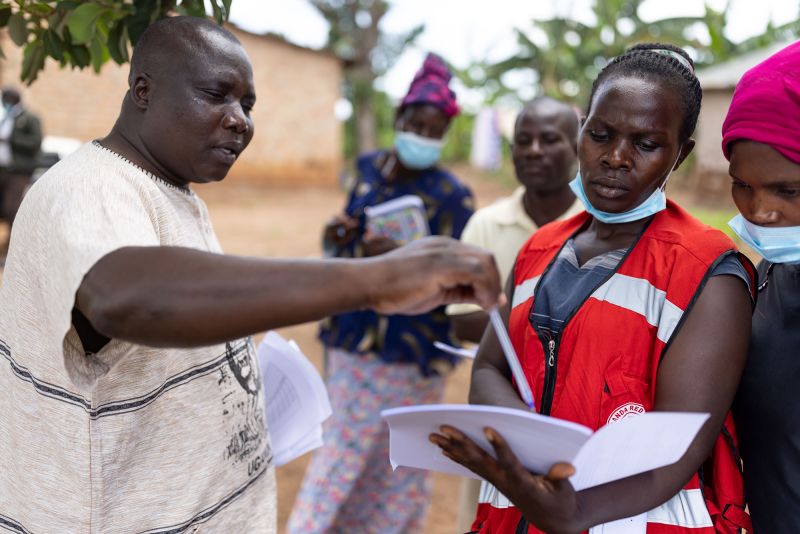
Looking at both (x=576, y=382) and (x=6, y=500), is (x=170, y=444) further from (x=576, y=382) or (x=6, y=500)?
(x=576, y=382)

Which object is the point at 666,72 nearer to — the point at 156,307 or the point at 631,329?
the point at 631,329

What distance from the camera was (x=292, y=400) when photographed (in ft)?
6.48

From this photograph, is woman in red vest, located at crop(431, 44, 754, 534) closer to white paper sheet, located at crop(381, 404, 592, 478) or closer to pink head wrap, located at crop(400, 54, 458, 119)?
white paper sheet, located at crop(381, 404, 592, 478)

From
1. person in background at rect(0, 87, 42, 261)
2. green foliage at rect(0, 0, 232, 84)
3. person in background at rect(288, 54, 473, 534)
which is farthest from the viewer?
person in background at rect(0, 87, 42, 261)

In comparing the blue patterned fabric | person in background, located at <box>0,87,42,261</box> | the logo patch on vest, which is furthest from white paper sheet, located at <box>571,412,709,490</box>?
person in background, located at <box>0,87,42,261</box>

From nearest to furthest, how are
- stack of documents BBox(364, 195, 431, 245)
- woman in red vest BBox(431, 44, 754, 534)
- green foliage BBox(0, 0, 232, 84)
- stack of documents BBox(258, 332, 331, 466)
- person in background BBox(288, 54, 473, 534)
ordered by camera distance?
woman in red vest BBox(431, 44, 754, 534) < green foliage BBox(0, 0, 232, 84) < stack of documents BBox(258, 332, 331, 466) < stack of documents BBox(364, 195, 431, 245) < person in background BBox(288, 54, 473, 534)

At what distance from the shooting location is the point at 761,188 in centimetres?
145

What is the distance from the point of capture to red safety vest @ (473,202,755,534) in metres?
1.39

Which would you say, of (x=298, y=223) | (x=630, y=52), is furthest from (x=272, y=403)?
(x=298, y=223)

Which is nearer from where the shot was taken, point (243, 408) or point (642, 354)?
point (642, 354)

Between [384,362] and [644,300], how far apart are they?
6.69 ft

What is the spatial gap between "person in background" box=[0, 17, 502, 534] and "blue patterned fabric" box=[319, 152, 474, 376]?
5.25ft

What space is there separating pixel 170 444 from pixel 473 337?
1497 mm

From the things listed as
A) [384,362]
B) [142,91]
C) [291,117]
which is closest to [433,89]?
[384,362]
